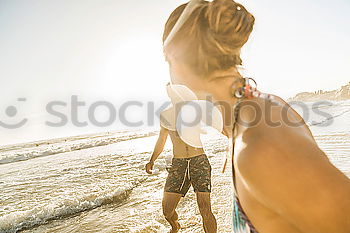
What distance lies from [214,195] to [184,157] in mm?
2458

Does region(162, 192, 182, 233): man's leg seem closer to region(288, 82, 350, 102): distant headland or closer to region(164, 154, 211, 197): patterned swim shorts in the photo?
region(164, 154, 211, 197): patterned swim shorts

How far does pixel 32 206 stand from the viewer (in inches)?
244

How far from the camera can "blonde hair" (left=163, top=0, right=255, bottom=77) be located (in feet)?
3.24

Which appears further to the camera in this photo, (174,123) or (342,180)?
(174,123)

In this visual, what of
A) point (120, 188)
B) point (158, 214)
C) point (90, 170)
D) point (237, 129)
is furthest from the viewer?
point (90, 170)

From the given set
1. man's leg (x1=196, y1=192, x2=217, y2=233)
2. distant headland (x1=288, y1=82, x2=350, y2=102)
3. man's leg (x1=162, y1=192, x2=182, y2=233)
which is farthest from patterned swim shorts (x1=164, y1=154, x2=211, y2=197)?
distant headland (x1=288, y1=82, x2=350, y2=102)

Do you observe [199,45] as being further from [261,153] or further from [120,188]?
[120,188]

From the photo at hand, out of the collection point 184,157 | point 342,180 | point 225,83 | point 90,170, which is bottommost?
point 90,170

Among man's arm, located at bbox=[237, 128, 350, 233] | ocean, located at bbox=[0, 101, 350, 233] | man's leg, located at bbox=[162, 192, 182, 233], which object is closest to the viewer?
man's arm, located at bbox=[237, 128, 350, 233]

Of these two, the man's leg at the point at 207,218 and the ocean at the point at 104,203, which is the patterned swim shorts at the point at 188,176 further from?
the ocean at the point at 104,203

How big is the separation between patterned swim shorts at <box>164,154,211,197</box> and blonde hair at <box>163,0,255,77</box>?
9.88 ft

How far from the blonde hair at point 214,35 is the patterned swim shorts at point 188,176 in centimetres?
301

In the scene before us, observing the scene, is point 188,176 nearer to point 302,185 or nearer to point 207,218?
point 207,218

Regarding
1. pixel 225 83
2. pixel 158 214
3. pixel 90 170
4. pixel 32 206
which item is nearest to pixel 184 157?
pixel 158 214
